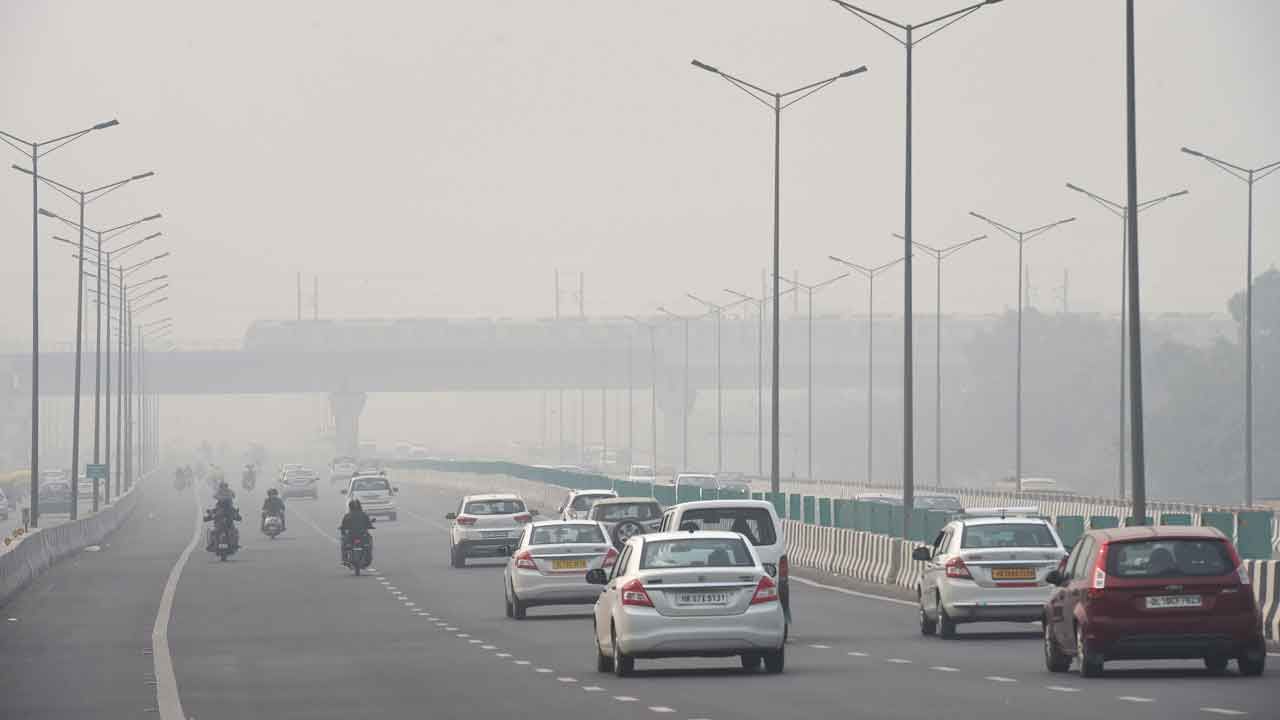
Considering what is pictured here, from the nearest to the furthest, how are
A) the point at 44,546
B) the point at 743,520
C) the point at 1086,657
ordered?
1. the point at 1086,657
2. the point at 743,520
3. the point at 44,546

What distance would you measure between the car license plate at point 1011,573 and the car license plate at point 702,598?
263 inches

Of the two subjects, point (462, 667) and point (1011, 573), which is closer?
point (462, 667)

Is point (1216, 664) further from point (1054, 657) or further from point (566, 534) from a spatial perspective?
point (566, 534)

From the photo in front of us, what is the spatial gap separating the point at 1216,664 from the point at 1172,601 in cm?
124

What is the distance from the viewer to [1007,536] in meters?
29.7

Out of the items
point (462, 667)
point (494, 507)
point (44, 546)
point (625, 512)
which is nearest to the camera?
point (462, 667)

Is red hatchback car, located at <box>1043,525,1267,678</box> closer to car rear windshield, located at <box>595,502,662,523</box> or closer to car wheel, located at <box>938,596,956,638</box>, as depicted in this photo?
car wheel, located at <box>938,596,956,638</box>

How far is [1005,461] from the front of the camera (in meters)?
175

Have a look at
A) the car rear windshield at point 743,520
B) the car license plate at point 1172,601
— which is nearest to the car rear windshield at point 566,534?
the car rear windshield at point 743,520

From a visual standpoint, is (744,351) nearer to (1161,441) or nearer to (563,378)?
(563,378)

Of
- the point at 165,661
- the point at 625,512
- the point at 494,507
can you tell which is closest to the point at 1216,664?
the point at 165,661

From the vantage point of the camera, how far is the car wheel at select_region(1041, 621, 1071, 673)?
75.5 ft

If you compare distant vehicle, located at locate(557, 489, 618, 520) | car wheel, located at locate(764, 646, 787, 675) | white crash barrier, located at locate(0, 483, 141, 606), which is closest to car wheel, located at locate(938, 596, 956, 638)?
car wheel, located at locate(764, 646, 787, 675)

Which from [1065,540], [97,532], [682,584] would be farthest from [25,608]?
[97,532]
